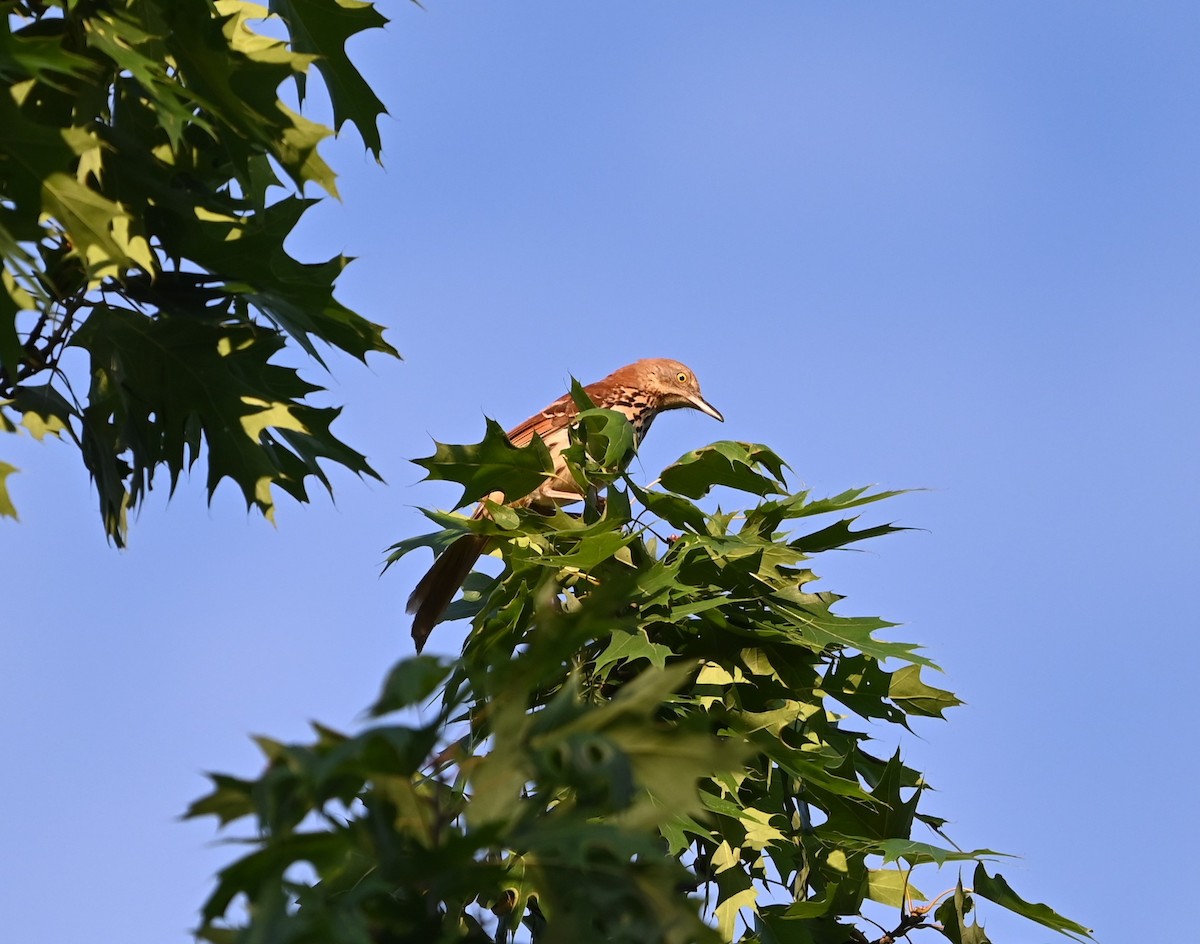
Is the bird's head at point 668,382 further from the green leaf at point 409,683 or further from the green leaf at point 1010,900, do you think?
the green leaf at point 409,683

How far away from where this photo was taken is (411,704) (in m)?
1.56

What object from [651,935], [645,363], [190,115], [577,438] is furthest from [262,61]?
[645,363]

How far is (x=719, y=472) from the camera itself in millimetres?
4016

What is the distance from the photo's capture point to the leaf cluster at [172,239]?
2605 mm

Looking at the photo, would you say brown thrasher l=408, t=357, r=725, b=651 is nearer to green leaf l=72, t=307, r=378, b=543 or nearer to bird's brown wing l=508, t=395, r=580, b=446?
bird's brown wing l=508, t=395, r=580, b=446

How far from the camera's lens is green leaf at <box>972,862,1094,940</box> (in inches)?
141

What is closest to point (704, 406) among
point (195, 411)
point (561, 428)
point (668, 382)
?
point (668, 382)

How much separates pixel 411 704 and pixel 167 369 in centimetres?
172

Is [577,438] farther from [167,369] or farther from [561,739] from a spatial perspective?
[561,739]

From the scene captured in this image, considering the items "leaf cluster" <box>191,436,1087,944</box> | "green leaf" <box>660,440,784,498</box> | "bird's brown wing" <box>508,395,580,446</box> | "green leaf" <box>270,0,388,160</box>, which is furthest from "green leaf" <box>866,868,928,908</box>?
"bird's brown wing" <box>508,395,580,446</box>

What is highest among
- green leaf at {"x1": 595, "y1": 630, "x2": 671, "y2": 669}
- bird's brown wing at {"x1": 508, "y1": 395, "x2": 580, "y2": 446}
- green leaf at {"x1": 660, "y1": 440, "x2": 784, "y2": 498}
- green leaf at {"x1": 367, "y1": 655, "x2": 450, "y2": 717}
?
bird's brown wing at {"x1": 508, "y1": 395, "x2": 580, "y2": 446}

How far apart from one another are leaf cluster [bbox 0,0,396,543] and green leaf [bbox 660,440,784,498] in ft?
3.51

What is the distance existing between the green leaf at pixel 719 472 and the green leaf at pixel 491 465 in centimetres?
36

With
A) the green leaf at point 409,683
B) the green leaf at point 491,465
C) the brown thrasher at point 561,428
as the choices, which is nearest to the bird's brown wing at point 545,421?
the brown thrasher at point 561,428
